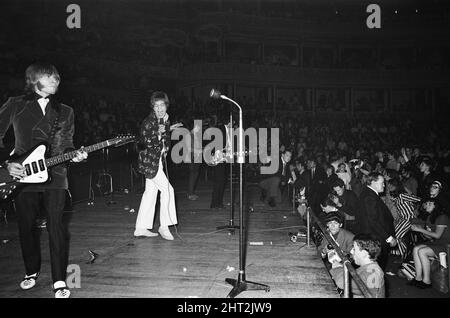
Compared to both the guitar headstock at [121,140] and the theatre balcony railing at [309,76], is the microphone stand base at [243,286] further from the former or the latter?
the theatre balcony railing at [309,76]

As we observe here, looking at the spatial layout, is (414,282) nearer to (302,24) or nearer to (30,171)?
(30,171)

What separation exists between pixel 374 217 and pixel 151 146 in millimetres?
3285

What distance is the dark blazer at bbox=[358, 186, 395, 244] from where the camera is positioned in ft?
17.2

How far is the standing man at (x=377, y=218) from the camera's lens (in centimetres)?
521

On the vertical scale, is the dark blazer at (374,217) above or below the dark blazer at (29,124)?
below

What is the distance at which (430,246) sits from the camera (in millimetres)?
5762

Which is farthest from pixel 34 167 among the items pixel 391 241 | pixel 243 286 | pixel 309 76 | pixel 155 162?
pixel 309 76

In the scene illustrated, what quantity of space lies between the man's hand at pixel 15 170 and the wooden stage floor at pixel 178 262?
45.4 inches

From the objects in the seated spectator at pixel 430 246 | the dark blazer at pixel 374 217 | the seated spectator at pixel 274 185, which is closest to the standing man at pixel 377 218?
the dark blazer at pixel 374 217

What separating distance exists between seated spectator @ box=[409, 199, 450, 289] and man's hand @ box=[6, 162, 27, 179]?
17.9ft

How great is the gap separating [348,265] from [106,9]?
25851 mm

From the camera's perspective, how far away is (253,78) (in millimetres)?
25859

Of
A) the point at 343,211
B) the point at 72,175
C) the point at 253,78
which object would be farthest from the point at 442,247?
the point at 253,78
